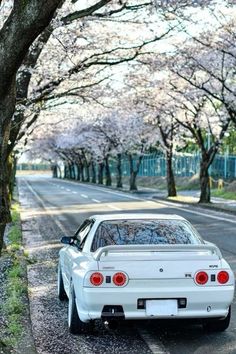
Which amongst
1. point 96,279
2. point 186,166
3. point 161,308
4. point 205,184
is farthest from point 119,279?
point 186,166

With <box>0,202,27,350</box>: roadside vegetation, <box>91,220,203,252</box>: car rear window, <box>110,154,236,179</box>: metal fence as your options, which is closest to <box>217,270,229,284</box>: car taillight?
<box>91,220,203,252</box>: car rear window

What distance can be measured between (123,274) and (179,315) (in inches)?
28.1

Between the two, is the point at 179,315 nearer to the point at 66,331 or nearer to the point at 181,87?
the point at 66,331

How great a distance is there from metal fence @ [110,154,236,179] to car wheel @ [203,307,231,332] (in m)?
46.8

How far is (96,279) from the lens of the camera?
6367mm

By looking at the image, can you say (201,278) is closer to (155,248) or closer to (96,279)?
(155,248)

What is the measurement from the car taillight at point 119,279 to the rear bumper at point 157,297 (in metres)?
0.06

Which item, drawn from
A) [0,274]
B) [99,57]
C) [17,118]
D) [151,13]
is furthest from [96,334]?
[99,57]

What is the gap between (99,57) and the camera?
Answer: 20156 millimetres

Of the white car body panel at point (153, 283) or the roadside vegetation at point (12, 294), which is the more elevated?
the white car body panel at point (153, 283)

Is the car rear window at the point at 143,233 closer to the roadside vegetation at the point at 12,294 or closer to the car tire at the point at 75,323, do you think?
the car tire at the point at 75,323

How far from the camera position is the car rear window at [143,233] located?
719 centimetres

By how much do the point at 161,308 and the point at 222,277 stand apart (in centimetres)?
74

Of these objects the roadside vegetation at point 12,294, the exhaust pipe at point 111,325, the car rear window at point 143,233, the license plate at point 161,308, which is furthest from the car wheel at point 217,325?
the roadside vegetation at point 12,294
